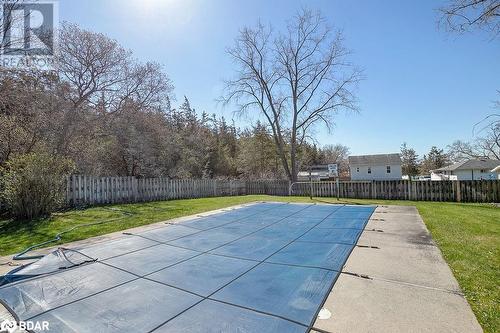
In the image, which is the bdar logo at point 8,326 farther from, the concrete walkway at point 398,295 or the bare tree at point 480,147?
the bare tree at point 480,147

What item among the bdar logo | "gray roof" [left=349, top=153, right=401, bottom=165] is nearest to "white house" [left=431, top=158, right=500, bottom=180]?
"gray roof" [left=349, top=153, right=401, bottom=165]

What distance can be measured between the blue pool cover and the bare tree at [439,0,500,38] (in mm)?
3578

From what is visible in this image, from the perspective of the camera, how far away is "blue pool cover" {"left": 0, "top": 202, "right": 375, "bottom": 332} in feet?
7.28

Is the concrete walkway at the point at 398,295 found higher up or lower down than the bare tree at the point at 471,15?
lower down

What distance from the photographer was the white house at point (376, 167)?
32688 millimetres

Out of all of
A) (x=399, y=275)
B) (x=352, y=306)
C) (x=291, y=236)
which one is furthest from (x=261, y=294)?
(x=291, y=236)

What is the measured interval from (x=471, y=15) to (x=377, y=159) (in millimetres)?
32357

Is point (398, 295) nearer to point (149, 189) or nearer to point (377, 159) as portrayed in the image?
point (149, 189)

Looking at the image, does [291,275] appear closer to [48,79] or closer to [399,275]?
[399,275]

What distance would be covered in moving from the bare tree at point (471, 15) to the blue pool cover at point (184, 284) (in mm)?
3578

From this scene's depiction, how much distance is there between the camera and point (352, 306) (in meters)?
2.42

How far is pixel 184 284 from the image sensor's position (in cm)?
293

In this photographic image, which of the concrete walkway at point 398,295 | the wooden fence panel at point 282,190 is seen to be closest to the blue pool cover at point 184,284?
the concrete walkway at point 398,295

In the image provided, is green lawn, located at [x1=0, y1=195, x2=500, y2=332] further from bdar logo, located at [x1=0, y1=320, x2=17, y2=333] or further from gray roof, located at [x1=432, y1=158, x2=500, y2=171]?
gray roof, located at [x1=432, y1=158, x2=500, y2=171]
